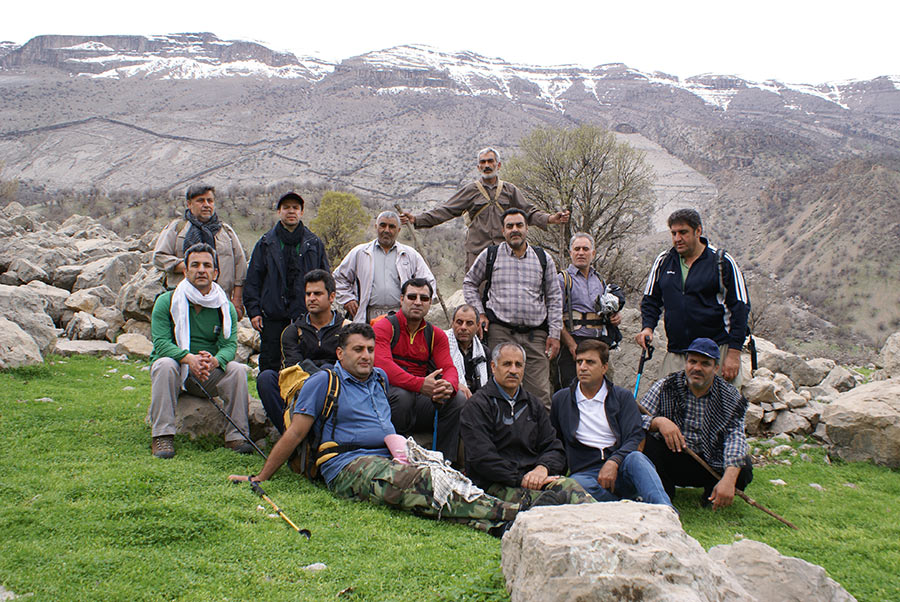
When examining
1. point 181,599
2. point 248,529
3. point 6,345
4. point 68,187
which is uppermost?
point 181,599

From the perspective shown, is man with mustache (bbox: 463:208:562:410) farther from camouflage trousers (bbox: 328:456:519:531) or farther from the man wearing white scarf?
camouflage trousers (bbox: 328:456:519:531)

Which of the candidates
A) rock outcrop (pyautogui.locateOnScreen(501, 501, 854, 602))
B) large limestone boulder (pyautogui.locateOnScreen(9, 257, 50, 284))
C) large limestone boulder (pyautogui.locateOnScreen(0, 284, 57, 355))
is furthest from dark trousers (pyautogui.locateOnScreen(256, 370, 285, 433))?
large limestone boulder (pyautogui.locateOnScreen(9, 257, 50, 284))

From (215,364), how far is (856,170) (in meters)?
54.6

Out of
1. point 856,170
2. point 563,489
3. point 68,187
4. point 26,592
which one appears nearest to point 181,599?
point 26,592

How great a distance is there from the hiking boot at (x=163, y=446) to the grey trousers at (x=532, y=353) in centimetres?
315

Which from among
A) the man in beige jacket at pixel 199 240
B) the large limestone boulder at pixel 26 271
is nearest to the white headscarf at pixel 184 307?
the man in beige jacket at pixel 199 240

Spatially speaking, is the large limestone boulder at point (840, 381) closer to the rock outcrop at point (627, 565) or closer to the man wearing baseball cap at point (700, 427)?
the man wearing baseball cap at point (700, 427)

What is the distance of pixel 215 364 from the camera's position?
17.6 ft

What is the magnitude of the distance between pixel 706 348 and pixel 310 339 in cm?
341

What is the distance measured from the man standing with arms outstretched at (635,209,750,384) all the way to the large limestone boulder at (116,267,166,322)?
991cm

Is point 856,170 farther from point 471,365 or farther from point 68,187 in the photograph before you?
point 68,187

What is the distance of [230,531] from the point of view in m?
3.52

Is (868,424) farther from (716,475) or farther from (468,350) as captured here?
(468,350)

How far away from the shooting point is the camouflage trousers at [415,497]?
4105 millimetres
